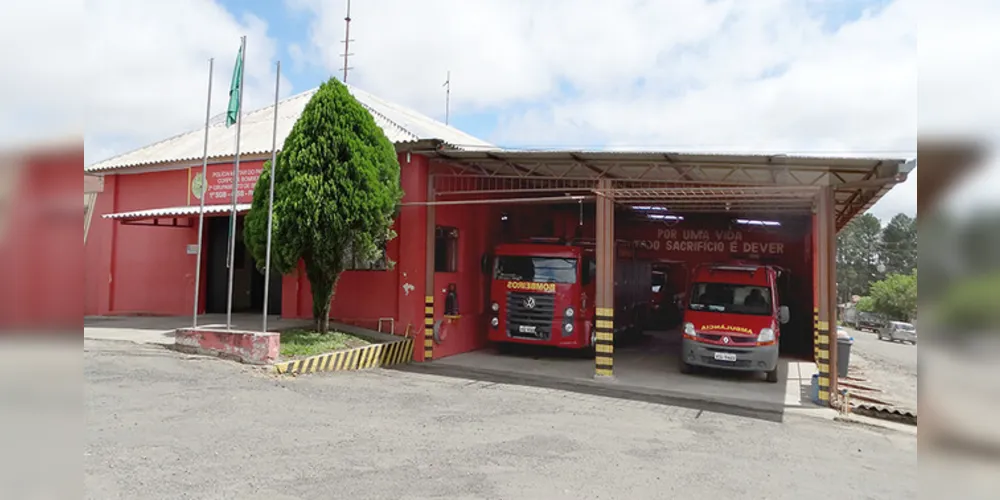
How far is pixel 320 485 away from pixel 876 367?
1746 centimetres

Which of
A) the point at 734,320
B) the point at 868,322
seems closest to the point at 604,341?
the point at 734,320

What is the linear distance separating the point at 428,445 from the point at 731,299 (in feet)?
25.7

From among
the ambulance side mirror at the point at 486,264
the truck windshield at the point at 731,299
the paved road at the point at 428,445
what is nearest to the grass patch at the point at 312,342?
the paved road at the point at 428,445

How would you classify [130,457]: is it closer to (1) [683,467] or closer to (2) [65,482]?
(2) [65,482]

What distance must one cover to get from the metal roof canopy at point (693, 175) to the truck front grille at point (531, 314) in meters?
2.31

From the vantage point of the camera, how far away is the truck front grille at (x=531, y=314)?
12812 millimetres

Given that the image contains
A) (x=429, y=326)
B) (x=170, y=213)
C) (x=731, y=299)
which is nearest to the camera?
(x=731, y=299)

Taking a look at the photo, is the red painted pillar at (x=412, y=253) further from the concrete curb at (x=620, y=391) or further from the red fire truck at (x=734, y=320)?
the red fire truck at (x=734, y=320)

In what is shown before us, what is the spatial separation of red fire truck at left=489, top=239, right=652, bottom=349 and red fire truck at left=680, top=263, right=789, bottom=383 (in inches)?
88.2

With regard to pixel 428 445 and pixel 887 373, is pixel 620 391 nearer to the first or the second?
pixel 428 445

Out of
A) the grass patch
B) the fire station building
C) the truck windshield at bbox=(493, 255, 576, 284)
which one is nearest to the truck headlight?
the fire station building

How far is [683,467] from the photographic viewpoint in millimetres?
5848

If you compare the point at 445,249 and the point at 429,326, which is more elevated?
the point at 445,249

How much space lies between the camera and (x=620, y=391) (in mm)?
10102
